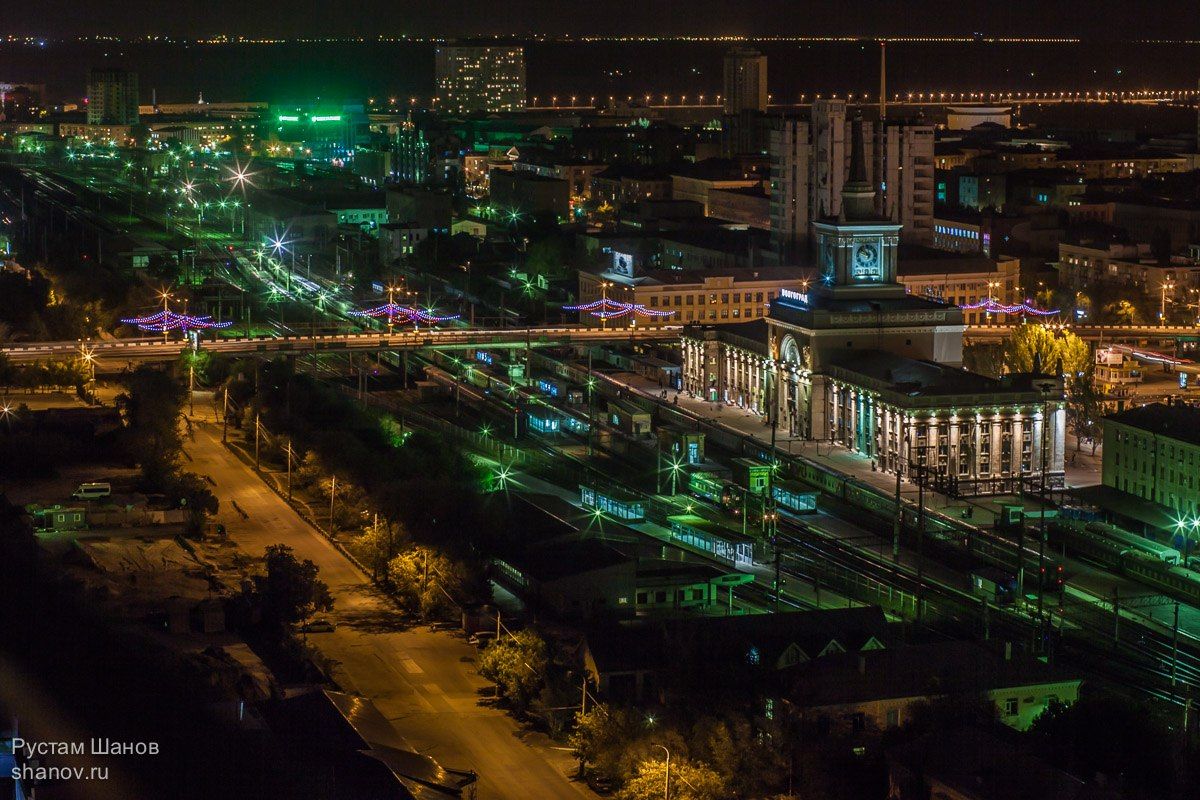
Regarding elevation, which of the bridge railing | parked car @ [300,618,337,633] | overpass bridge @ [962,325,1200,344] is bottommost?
parked car @ [300,618,337,633]

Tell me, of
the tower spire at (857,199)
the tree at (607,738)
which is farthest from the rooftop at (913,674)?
the tower spire at (857,199)

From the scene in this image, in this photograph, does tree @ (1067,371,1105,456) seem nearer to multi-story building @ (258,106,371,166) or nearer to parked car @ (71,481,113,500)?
parked car @ (71,481,113,500)

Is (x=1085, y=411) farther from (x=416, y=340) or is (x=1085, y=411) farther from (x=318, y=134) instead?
(x=318, y=134)

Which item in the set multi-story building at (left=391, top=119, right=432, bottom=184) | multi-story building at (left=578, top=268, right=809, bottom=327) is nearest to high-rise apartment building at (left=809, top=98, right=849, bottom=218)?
multi-story building at (left=578, top=268, right=809, bottom=327)

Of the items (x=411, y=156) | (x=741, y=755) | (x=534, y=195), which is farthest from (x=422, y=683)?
(x=411, y=156)

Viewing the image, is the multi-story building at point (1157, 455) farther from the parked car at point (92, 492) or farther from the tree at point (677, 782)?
the parked car at point (92, 492)

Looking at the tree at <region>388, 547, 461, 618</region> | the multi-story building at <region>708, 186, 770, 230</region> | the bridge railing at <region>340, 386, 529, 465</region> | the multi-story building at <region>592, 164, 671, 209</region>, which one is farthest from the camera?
the multi-story building at <region>592, 164, 671, 209</region>

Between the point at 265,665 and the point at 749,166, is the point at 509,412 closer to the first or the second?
the point at 265,665
